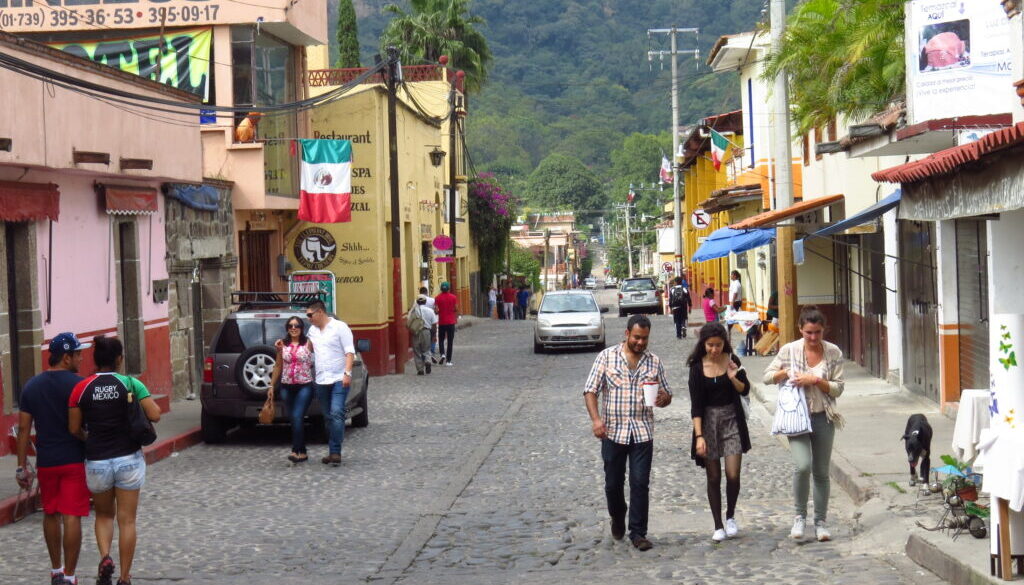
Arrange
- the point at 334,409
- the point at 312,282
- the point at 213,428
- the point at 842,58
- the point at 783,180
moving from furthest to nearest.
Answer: the point at 312,282 < the point at 783,180 < the point at 842,58 < the point at 213,428 < the point at 334,409

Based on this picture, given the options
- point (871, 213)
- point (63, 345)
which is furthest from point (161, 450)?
point (871, 213)

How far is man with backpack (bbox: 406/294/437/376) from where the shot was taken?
25.9m

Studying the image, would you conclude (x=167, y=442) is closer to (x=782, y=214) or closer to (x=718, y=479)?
(x=718, y=479)

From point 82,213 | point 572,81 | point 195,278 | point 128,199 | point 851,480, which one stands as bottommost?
point 851,480

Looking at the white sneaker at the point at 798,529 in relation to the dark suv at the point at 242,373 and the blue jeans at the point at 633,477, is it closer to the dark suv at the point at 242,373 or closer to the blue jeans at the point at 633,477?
→ the blue jeans at the point at 633,477

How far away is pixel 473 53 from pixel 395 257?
30.1 m

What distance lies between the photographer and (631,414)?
946cm

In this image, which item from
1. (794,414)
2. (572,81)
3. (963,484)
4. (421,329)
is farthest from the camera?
(572,81)

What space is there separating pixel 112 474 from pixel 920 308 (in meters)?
12.5

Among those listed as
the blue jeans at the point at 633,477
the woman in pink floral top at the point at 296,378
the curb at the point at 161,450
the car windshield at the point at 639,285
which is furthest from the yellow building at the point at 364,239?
the car windshield at the point at 639,285

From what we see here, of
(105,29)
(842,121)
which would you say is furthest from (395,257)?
(842,121)

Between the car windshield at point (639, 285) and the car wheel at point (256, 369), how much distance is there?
44.6 m

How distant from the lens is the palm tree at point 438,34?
54375mm

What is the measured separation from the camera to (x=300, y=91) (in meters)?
28.1
